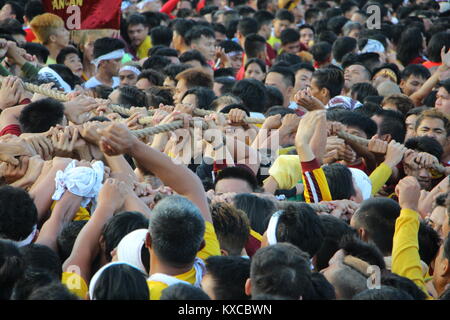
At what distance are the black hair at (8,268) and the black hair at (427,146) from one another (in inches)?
146

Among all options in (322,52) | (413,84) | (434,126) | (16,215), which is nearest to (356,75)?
(413,84)

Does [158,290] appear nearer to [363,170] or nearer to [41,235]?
[41,235]

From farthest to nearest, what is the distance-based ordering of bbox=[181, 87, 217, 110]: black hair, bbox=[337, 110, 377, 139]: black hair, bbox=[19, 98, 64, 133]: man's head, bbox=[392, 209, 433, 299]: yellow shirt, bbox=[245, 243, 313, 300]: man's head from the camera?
bbox=[181, 87, 217, 110]: black hair
bbox=[337, 110, 377, 139]: black hair
bbox=[19, 98, 64, 133]: man's head
bbox=[392, 209, 433, 299]: yellow shirt
bbox=[245, 243, 313, 300]: man's head

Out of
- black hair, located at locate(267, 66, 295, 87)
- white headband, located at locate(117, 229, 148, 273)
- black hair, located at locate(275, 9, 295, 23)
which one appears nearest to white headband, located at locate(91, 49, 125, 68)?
black hair, located at locate(267, 66, 295, 87)

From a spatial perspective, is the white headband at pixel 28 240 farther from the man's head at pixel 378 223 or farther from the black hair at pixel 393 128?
the black hair at pixel 393 128

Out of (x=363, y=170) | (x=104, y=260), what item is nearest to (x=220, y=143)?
(x=363, y=170)

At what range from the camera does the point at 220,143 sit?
5770 millimetres

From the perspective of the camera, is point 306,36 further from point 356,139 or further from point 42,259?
point 42,259

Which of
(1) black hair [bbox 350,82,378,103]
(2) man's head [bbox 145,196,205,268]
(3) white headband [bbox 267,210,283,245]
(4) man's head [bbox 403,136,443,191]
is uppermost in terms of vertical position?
(2) man's head [bbox 145,196,205,268]

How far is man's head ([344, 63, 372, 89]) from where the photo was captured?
9.66m

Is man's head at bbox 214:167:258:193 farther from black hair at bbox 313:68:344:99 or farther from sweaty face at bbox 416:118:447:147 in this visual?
black hair at bbox 313:68:344:99

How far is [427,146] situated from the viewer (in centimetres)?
642

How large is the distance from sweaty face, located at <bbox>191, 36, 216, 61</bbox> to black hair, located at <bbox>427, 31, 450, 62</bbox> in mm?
A: 2551

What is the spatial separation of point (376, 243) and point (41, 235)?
66.5 inches
